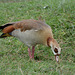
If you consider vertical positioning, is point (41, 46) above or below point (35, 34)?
below

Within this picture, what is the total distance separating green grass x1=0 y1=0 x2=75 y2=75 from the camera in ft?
13.4

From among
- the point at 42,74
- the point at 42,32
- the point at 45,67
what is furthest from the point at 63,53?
the point at 42,74

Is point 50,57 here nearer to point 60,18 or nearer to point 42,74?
point 42,74

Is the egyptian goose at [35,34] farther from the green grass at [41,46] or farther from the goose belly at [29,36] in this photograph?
the green grass at [41,46]

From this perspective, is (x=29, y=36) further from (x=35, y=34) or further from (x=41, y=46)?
(x=41, y=46)

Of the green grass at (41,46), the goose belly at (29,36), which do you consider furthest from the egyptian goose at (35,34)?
the green grass at (41,46)

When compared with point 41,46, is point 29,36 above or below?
above

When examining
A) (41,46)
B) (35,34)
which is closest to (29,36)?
(35,34)

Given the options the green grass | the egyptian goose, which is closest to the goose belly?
the egyptian goose

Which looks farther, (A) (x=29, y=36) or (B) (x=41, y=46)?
(B) (x=41, y=46)

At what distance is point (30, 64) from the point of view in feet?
14.6

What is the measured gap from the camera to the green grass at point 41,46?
408 cm

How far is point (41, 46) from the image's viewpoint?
229 inches

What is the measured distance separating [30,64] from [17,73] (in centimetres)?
68
